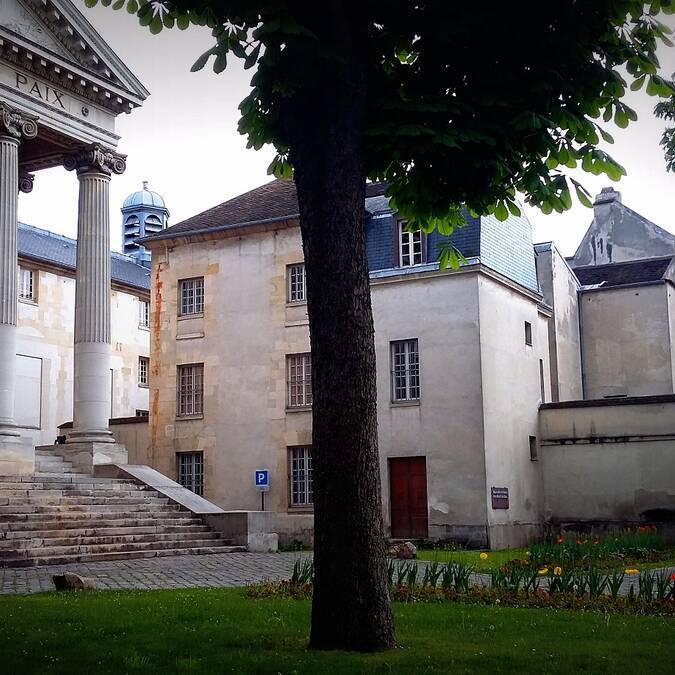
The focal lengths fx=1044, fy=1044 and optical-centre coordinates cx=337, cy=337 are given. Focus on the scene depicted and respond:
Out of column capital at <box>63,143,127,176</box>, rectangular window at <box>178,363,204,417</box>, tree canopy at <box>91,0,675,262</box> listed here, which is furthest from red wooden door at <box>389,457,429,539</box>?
tree canopy at <box>91,0,675,262</box>

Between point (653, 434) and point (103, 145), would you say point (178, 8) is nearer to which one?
point (103, 145)

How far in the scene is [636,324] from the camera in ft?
125

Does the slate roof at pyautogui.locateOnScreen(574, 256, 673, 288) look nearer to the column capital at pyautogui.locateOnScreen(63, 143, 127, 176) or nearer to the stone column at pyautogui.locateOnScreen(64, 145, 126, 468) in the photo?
the column capital at pyautogui.locateOnScreen(63, 143, 127, 176)

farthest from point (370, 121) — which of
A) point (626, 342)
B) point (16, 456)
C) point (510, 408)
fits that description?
point (626, 342)

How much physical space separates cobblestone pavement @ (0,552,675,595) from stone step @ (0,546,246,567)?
0.95ft

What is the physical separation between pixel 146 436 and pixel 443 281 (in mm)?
11560

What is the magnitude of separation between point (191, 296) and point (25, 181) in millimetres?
7603

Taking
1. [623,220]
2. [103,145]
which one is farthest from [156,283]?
[623,220]

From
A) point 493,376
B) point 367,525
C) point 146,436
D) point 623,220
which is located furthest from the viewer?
point 623,220

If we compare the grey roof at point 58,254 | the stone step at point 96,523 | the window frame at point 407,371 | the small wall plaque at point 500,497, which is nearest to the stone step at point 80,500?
the stone step at point 96,523

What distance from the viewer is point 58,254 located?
146 ft

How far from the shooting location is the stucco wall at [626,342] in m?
37.6

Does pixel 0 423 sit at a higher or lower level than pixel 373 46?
lower

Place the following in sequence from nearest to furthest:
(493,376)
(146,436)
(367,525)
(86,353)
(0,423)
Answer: (367,525), (0,423), (86,353), (493,376), (146,436)
